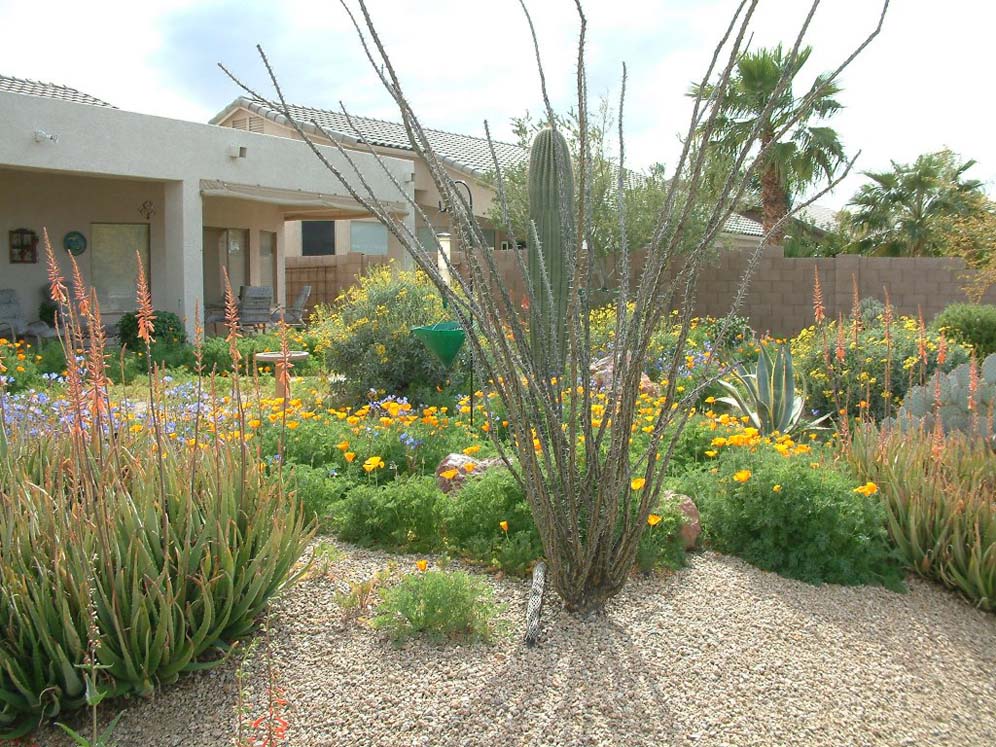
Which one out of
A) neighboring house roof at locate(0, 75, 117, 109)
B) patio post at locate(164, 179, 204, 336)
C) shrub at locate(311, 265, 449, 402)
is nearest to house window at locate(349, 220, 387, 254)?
neighboring house roof at locate(0, 75, 117, 109)

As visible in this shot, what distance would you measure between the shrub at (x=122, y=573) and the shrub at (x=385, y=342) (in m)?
5.39

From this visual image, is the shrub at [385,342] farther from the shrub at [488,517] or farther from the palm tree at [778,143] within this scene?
the palm tree at [778,143]

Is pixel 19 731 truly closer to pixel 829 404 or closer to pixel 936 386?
pixel 936 386

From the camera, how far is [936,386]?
17.3 feet

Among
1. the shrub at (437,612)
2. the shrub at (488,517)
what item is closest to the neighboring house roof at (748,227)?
the shrub at (488,517)

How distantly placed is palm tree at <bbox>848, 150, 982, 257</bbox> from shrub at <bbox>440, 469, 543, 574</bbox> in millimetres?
23267

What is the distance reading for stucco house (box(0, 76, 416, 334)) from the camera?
1205cm

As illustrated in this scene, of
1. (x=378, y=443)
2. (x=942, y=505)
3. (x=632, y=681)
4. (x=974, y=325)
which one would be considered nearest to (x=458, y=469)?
(x=378, y=443)

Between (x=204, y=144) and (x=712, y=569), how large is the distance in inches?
473

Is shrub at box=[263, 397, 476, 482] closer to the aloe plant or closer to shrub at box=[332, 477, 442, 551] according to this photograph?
shrub at box=[332, 477, 442, 551]

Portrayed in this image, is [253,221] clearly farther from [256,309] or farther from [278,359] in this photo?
[278,359]

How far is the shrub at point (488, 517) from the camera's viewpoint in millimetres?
3832

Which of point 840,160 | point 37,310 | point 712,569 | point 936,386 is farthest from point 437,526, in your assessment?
point 840,160

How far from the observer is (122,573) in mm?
2615
